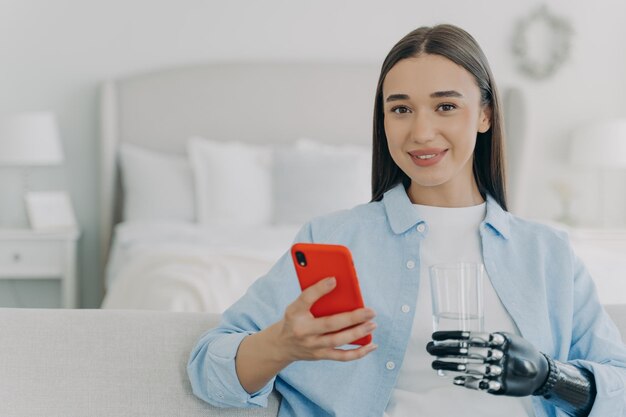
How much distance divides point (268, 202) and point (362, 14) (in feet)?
3.80

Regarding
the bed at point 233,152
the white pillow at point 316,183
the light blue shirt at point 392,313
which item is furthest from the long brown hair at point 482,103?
the white pillow at point 316,183

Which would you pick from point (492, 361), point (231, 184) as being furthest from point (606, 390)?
point (231, 184)

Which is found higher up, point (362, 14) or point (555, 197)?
point (362, 14)

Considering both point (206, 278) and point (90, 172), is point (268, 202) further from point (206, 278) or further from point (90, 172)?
point (206, 278)

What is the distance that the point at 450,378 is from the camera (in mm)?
1334

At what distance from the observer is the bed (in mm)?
4188

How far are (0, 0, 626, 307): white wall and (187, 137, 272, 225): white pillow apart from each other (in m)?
0.60

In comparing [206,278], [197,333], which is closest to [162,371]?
[197,333]

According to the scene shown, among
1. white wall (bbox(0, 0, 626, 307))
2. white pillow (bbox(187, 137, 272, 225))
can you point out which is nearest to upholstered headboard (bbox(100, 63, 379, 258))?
white wall (bbox(0, 0, 626, 307))

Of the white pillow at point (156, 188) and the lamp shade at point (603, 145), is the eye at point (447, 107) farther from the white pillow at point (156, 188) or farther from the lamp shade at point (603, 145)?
A: the lamp shade at point (603, 145)

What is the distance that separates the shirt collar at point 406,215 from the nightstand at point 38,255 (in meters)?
3.03

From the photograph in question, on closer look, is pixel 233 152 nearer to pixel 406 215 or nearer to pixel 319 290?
pixel 406 215

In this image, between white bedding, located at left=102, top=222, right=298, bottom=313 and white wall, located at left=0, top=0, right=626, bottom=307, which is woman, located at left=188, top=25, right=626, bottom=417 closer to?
white bedding, located at left=102, top=222, right=298, bottom=313

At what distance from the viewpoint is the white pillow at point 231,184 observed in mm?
4254
